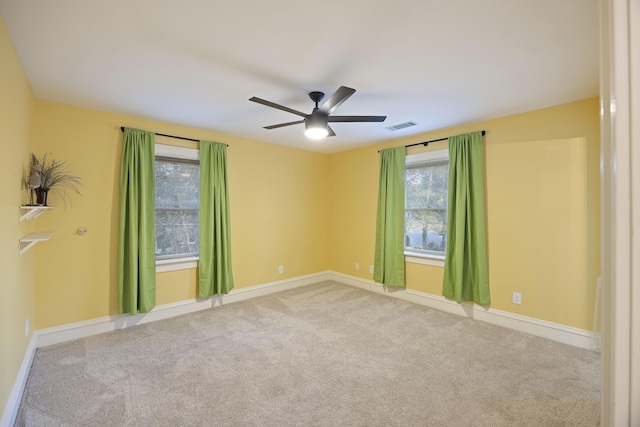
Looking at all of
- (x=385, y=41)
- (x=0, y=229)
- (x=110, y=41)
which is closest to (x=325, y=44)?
(x=385, y=41)

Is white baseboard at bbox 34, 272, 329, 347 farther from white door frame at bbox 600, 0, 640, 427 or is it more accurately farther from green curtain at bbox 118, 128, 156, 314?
white door frame at bbox 600, 0, 640, 427

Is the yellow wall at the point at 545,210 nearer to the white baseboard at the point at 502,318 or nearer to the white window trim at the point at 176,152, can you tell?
the white baseboard at the point at 502,318

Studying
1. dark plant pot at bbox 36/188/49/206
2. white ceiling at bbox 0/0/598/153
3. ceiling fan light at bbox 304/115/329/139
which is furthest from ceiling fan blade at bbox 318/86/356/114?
dark plant pot at bbox 36/188/49/206

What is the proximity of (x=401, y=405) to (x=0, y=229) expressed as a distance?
9.50 feet

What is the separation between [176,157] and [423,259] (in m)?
3.81

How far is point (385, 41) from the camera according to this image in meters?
1.99

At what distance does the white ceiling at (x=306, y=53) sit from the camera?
171cm

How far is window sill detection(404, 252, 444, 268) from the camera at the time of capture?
13.6ft

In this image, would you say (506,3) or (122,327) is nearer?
(506,3)

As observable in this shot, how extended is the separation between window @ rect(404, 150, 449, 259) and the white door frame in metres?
3.85

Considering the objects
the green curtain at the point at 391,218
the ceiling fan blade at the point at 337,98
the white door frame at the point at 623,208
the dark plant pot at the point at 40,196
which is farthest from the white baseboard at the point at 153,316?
the white door frame at the point at 623,208

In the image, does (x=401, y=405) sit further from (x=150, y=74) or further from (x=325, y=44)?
(x=150, y=74)

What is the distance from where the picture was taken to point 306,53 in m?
2.14

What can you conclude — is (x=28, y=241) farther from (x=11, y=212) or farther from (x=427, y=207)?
(x=427, y=207)
